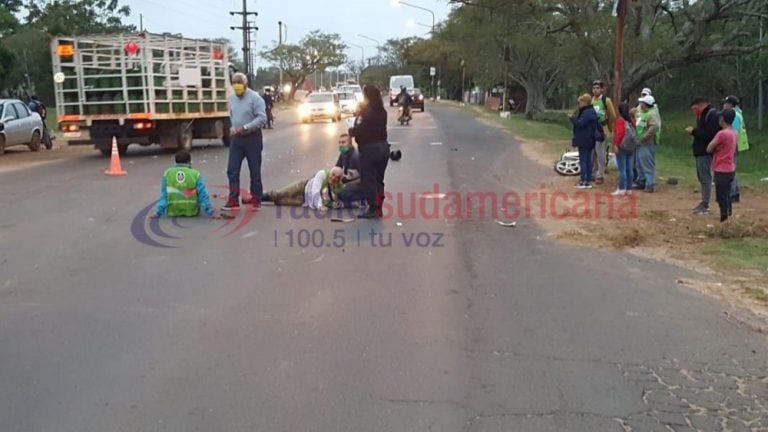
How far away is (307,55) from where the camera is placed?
8644 centimetres

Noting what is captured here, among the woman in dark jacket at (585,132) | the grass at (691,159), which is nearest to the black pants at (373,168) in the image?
the woman in dark jacket at (585,132)

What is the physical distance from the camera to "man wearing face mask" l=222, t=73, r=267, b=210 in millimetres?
10086

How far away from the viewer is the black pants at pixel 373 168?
31.9 feet

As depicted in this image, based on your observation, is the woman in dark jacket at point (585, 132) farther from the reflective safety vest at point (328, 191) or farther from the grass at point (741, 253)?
the reflective safety vest at point (328, 191)

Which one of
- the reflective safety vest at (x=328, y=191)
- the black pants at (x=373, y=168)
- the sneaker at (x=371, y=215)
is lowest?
the sneaker at (x=371, y=215)

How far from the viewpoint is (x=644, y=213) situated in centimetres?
1052

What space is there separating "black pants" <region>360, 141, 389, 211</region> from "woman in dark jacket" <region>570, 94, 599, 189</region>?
4.55 meters

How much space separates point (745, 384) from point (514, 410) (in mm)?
1550

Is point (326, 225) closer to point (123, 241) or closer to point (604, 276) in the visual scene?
point (123, 241)

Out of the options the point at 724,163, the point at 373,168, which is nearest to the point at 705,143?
the point at 724,163

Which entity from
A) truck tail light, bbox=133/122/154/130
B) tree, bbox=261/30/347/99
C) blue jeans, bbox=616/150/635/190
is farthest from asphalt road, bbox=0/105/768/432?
tree, bbox=261/30/347/99

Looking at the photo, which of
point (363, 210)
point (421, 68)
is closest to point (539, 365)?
point (363, 210)

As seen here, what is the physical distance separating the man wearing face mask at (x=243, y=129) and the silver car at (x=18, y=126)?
40.0ft

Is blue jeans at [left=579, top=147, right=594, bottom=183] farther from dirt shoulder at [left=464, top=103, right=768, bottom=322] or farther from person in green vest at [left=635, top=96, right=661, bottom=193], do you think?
person in green vest at [left=635, top=96, right=661, bottom=193]
